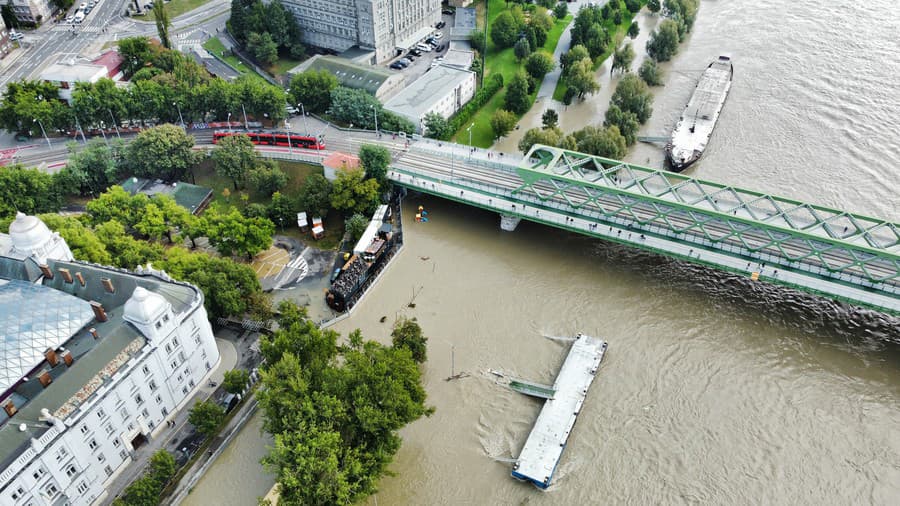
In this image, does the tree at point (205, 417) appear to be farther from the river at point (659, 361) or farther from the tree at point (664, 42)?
the tree at point (664, 42)

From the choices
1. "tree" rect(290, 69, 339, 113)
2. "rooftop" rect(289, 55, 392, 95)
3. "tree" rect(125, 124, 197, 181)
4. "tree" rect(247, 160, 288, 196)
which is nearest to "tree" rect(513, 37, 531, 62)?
"rooftop" rect(289, 55, 392, 95)

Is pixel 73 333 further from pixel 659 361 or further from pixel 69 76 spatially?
pixel 69 76

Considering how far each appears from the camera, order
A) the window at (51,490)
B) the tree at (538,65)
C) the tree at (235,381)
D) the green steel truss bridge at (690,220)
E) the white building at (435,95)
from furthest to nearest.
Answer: the tree at (538,65) < the white building at (435,95) < the green steel truss bridge at (690,220) < the tree at (235,381) < the window at (51,490)

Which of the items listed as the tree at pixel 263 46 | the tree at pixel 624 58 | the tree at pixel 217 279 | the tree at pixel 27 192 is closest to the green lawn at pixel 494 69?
the tree at pixel 624 58

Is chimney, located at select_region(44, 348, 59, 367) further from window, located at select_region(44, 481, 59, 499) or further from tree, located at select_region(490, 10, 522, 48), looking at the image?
tree, located at select_region(490, 10, 522, 48)

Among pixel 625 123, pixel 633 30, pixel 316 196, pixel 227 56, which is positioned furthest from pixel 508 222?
pixel 227 56

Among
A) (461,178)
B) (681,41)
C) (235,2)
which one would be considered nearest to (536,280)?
(461,178)

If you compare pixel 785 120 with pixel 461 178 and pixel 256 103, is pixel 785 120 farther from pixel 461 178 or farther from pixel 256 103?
pixel 256 103
